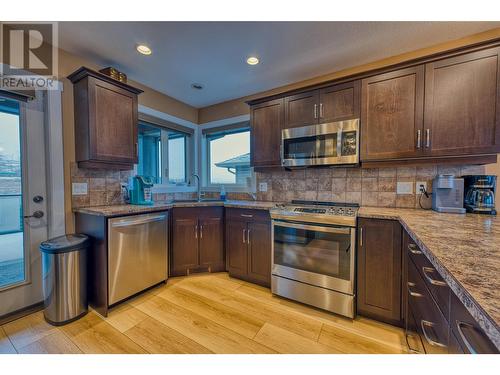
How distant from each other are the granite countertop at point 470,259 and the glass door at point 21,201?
2914 mm

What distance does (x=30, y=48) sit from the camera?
72.9 inches

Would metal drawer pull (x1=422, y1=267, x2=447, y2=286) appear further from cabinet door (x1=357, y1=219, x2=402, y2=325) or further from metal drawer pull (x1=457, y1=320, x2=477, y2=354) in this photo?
cabinet door (x1=357, y1=219, x2=402, y2=325)

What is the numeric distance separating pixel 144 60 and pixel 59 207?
1.73 m

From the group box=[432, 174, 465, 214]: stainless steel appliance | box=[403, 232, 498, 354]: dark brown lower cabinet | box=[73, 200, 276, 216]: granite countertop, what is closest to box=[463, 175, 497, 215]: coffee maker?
box=[432, 174, 465, 214]: stainless steel appliance

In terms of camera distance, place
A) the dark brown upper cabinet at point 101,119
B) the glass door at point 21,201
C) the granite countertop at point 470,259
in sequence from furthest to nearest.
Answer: the dark brown upper cabinet at point 101,119, the glass door at point 21,201, the granite countertop at point 470,259

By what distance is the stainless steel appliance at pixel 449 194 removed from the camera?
68.2 inches

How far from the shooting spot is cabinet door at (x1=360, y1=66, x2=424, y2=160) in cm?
181

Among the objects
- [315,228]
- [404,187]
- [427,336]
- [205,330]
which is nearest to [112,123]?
[205,330]

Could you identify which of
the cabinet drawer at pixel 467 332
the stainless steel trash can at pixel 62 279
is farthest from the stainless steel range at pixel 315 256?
the stainless steel trash can at pixel 62 279

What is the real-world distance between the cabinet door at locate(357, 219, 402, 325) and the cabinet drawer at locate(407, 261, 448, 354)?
33 cm

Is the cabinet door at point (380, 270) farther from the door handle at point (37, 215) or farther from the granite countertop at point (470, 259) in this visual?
the door handle at point (37, 215)

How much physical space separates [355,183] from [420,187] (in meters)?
0.58

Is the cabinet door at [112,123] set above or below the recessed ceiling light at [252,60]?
below
